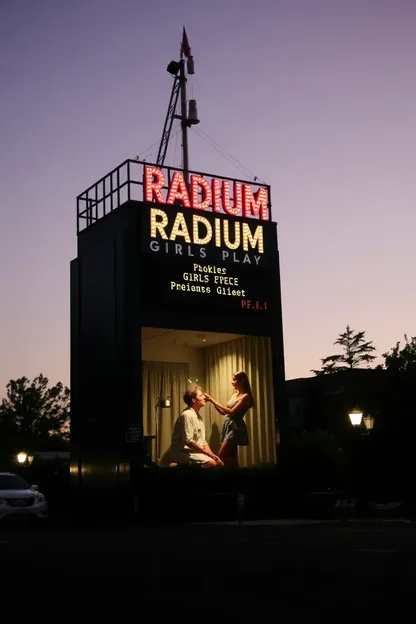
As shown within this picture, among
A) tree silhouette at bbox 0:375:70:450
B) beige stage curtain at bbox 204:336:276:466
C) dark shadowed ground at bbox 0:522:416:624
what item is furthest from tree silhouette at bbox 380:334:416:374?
tree silhouette at bbox 0:375:70:450

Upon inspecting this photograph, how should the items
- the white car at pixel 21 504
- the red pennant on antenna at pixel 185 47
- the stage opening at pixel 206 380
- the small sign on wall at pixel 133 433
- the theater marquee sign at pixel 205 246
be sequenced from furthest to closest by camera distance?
the red pennant on antenna at pixel 185 47 < the stage opening at pixel 206 380 < the theater marquee sign at pixel 205 246 < the small sign on wall at pixel 133 433 < the white car at pixel 21 504

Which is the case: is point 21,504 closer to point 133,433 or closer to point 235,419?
point 133,433

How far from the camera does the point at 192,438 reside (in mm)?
34719

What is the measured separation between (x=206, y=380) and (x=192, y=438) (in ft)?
14.1

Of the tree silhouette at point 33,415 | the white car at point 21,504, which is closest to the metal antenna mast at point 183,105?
the white car at point 21,504

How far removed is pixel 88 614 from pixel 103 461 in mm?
24537

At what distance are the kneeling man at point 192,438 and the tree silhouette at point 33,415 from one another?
A: 225 feet

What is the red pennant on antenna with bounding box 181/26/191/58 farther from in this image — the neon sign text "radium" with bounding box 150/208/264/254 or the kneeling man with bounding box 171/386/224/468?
the kneeling man with bounding box 171/386/224/468

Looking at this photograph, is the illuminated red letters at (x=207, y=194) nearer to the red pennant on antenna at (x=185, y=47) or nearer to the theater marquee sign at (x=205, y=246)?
the theater marquee sign at (x=205, y=246)

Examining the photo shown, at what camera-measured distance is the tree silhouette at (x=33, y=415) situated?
104 m

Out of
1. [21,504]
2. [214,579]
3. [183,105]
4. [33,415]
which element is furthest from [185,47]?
[33,415]

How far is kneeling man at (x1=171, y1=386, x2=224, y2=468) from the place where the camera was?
34.3 m

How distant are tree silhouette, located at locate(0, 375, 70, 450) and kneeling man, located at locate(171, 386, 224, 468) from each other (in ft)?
225

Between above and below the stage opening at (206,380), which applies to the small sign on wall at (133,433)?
below
